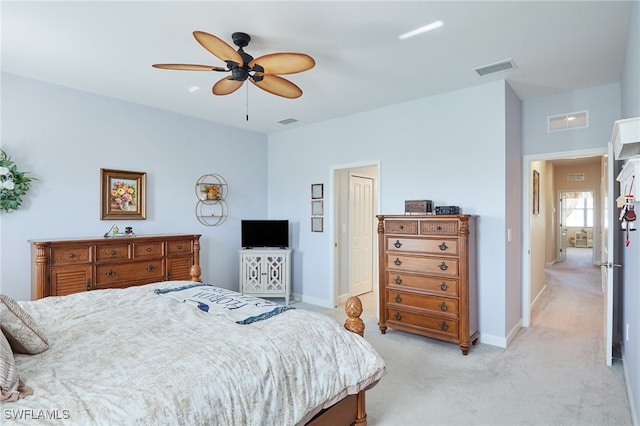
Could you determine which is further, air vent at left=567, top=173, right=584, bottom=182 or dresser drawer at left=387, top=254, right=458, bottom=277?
air vent at left=567, top=173, right=584, bottom=182

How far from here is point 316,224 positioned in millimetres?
5562

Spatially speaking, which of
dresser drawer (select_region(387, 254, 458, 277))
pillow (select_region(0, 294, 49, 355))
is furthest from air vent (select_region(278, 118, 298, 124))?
pillow (select_region(0, 294, 49, 355))

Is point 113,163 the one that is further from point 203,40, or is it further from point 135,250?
point 203,40

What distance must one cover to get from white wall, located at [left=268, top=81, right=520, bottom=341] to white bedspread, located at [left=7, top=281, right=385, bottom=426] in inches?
95.3

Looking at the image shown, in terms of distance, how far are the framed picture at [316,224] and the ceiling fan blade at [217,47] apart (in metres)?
3.23

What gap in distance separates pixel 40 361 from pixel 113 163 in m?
3.35

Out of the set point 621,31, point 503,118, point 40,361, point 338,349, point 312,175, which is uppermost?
point 621,31

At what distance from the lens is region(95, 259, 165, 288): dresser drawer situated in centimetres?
372

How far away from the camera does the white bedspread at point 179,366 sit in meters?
1.21

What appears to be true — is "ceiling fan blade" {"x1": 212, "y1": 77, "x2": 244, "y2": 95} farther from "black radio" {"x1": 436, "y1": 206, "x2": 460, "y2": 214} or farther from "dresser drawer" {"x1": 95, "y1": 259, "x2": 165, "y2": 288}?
"black radio" {"x1": 436, "y1": 206, "x2": 460, "y2": 214}

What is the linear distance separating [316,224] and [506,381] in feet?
11.0

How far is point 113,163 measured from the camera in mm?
4281

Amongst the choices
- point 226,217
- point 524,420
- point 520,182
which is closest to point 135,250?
point 226,217

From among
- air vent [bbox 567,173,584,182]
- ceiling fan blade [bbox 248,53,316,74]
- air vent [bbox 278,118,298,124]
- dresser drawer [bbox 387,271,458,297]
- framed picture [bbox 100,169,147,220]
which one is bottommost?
dresser drawer [bbox 387,271,458,297]
